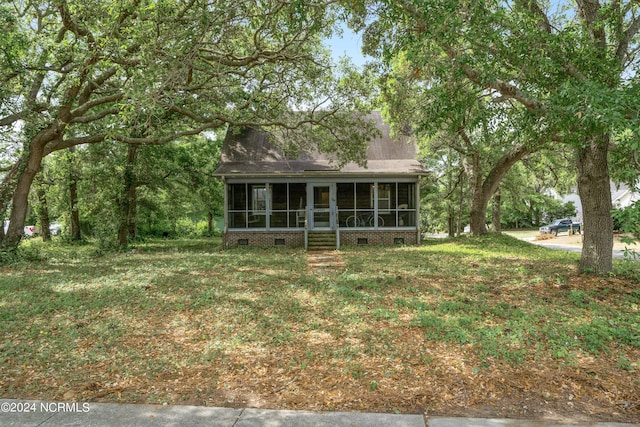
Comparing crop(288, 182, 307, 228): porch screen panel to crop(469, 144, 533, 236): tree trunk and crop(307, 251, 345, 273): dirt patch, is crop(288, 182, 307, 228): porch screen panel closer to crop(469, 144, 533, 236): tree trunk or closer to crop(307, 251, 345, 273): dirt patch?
crop(307, 251, 345, 273): dirt patch

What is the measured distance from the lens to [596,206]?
7.80 meters

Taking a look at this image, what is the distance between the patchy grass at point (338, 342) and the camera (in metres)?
3.50

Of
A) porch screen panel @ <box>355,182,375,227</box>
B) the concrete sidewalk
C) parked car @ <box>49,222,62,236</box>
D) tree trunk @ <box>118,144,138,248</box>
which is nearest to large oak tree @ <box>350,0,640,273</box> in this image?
the concrete sidewalk

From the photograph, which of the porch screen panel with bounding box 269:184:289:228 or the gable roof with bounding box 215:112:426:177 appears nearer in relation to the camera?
the gable roof with bounding box 215:112:426:177

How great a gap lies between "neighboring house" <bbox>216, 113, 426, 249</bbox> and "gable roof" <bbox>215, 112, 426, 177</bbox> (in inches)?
1.7

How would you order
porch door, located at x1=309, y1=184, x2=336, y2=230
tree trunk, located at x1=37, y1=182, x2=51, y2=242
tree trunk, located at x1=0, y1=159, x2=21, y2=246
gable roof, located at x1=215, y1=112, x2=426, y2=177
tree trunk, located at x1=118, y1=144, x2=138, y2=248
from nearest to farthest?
tree trunk, located at x1=0, y1=159, x2=21, y2=246 → tree trunk, located at x1=118, y1=144, x2=138, y2=248 → gable roof, located at x1=215, y1=112, x2=426, y2=177 → porch door, located at x1=309, y1=184, x2=336, y2=230 → tree trunk, located at x1=37, y1=182, x2=51, y2=242

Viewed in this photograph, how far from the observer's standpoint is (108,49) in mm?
8398

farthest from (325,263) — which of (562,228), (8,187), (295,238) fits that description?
(562,228)

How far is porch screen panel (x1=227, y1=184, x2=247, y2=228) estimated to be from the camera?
16266 millimetres

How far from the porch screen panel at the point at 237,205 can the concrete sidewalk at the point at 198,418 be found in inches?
514

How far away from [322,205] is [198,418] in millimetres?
13776

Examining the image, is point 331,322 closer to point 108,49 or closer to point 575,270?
point 575,270

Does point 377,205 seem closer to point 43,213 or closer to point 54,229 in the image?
point 43,213

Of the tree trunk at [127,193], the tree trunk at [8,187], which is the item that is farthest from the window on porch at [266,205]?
the tree trunk at [8,187]
